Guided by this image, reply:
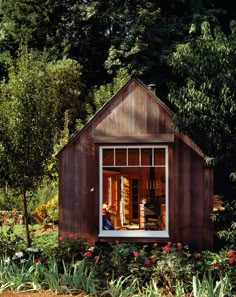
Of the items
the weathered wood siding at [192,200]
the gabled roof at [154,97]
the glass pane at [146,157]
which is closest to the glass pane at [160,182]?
the glass pane at [146,157]

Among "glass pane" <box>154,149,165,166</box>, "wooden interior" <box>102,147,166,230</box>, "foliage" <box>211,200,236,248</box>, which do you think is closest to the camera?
"foliage" <box>211,200,236,248</box>

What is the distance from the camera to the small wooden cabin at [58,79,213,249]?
1277 cm

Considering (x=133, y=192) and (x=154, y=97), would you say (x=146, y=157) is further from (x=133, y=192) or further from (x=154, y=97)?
(x=133, y=192)

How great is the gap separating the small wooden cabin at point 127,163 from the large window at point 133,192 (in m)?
0.05

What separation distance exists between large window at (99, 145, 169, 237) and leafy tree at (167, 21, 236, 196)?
9.05ft

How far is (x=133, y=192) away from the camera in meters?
18.7

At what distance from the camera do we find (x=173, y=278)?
8.19 metres

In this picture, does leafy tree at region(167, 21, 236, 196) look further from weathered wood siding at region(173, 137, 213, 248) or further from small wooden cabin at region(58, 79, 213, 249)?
small wooden cabin at region(58, 79, 213, 249)

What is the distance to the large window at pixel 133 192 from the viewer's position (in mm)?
13195

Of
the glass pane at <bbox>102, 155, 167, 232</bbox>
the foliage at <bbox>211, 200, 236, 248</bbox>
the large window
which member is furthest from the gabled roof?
the foliage at <bbox>211, 200, 236, 248</bbox>

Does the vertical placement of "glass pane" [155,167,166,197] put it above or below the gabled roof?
below

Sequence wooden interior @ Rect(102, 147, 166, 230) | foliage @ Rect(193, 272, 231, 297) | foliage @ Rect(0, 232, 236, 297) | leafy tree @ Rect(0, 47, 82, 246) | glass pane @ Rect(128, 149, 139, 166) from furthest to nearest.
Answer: glass pane @ Rect(128, 149, 139, 166)
wooden interior @ Rect(102, 147, 166, 230)
leafy tree @ Rect(0, 47, 82, 246)
foliage @ Rect(0, 232, 236, 297)
foliage @ Rect(193, 272, 231, 297)

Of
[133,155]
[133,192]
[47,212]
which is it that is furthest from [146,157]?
[47,212]

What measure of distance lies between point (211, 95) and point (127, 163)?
12.6 feet
